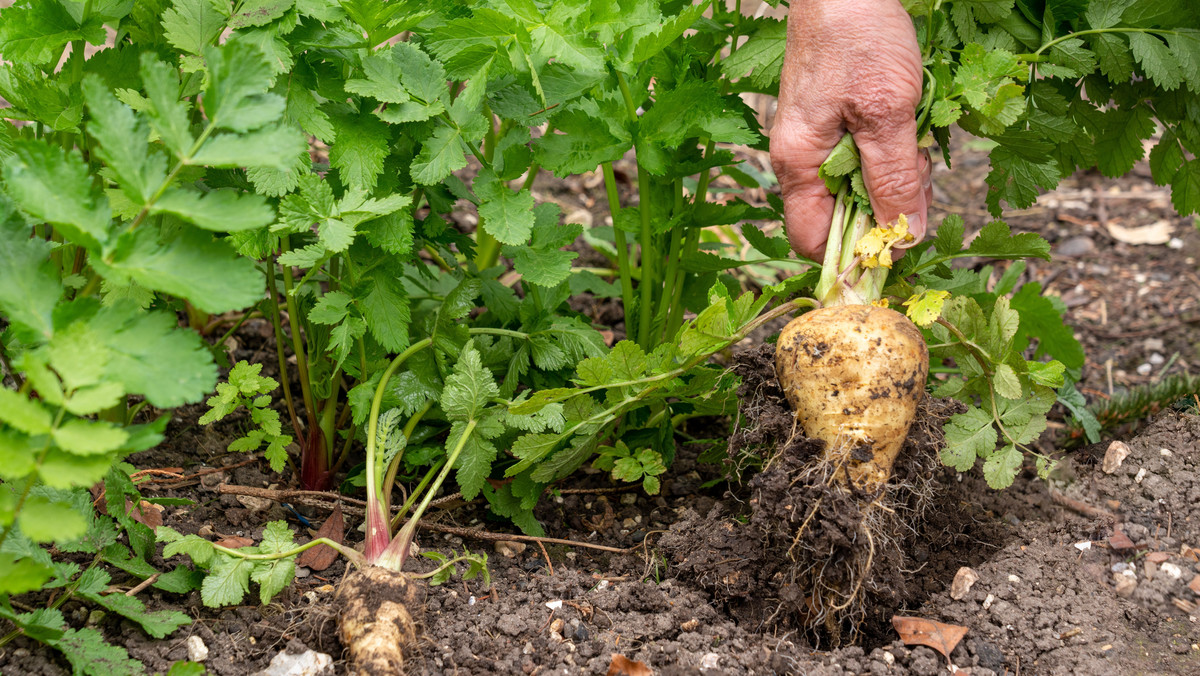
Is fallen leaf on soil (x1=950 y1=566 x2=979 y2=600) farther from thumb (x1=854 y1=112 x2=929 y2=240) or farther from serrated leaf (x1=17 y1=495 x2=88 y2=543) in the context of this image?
serrated leaf (x1=17 y1=495 x2=88 y2=543)

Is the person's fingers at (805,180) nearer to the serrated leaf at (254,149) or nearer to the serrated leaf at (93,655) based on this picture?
the serrated leaf at (254,149)

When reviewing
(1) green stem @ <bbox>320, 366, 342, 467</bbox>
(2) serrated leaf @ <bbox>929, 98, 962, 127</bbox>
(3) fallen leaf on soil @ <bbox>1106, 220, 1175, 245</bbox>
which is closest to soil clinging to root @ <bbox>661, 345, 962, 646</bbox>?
(2) serrated leaf @ <bbox>929, 98, 962, 127</bbox>

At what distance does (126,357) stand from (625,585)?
112 centimetres

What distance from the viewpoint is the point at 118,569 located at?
1748 mm

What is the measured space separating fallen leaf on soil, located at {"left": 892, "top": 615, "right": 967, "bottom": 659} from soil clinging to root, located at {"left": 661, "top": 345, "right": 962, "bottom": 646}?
0.05 meters

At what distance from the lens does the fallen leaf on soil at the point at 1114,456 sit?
2164mm

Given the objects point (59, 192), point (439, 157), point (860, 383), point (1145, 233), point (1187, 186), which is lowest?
point (1145, 233)

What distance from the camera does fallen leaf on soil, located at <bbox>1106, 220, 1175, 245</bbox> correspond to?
13.0ft

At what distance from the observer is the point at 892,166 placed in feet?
6.21

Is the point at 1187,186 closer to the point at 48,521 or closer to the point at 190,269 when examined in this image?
the point at 190,269

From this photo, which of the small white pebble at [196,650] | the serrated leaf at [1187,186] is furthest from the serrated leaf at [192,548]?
the serrated leaf at [1187,186]

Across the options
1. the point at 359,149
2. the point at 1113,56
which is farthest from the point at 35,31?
the point at 1113,56

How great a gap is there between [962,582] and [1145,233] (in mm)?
3021

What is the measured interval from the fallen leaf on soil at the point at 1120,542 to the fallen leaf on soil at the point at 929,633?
0.52m
